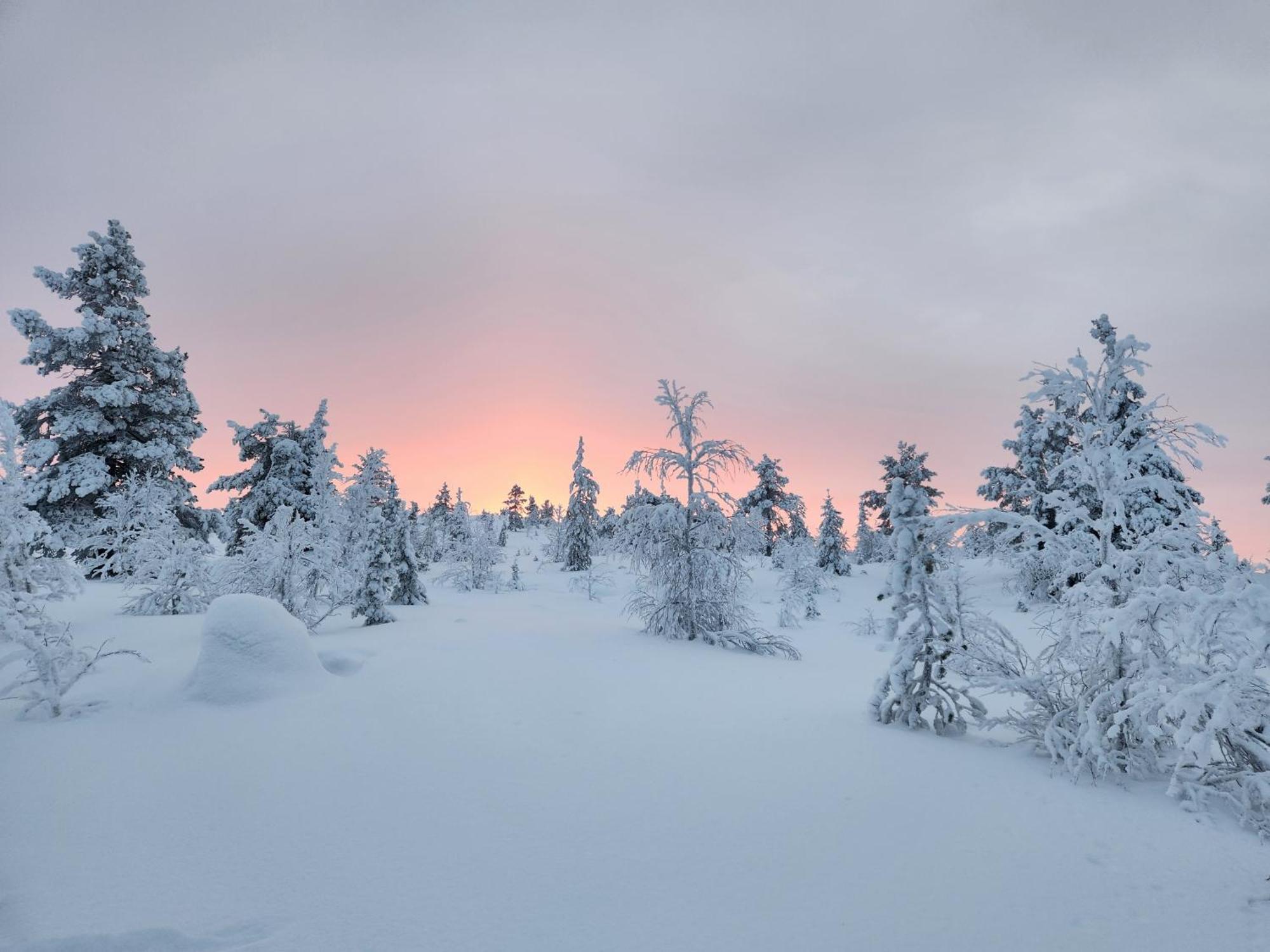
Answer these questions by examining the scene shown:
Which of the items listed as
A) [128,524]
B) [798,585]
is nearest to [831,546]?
[798,585]

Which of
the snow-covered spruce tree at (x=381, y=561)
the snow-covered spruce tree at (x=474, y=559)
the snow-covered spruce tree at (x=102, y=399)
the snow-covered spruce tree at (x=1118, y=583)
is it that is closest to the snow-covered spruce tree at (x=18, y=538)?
the snow-covered spruce tree at (x=381, y=561)

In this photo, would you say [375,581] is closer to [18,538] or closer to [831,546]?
[18,538]

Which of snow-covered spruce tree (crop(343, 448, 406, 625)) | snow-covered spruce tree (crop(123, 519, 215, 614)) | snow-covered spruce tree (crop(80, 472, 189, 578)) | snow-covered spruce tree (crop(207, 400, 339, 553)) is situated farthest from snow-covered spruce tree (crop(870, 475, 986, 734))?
snow-covered spruce tree (crop(207, 400, 339, 553))

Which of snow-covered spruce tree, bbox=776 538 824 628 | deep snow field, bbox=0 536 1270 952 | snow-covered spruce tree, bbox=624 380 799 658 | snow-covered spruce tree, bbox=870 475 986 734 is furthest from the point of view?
snow-covered spruce tree, bbox=776 538 824 628

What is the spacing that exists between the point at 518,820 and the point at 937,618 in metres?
4.69

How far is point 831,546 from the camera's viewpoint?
1447 inches

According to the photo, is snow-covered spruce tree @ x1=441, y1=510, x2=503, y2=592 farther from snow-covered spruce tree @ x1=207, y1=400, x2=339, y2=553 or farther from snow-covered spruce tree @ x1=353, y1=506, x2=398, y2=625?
snow-covered spruce tree @ x1=353, y1=506, x2=398, y2=625

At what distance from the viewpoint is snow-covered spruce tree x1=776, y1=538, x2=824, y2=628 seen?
20.8 meters

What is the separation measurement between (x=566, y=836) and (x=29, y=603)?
259 inches

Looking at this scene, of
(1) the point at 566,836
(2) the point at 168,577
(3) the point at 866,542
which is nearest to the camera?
(1) the point at 566,836

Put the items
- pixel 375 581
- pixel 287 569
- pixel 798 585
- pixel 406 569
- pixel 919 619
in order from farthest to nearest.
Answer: pixel 798 585 → pixel 406 569 → pixel 375 581 → pixel 287 569 → pixel 919 619

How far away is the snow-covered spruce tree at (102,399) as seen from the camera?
A: 2097cm

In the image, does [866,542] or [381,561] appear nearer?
[381,561]

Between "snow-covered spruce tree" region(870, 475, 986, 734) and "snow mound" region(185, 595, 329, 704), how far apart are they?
6.94 metres
